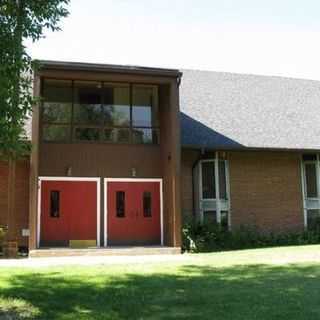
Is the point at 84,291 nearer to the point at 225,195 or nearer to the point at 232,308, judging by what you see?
the point at 232,308

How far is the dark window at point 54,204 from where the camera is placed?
18016mm

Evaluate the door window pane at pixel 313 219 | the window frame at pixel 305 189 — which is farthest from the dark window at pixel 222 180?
the door window pane at pixel 313 219

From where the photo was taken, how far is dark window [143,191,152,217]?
18.9 metres

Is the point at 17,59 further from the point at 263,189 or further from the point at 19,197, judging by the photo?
the point at 263,189

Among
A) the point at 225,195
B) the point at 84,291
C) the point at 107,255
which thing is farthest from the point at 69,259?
the point at 225,195

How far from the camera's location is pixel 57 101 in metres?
18.5

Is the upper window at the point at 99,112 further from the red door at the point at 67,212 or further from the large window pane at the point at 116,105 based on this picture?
the red door at the point at 67,212

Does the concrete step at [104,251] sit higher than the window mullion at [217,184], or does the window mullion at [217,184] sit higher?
the window mullion at [217,184]

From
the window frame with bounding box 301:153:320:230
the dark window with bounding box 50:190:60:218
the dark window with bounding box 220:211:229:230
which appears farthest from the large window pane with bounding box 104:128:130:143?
the window frame with bounding box 301:153:320:230

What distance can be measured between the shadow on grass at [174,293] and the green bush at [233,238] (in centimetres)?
542

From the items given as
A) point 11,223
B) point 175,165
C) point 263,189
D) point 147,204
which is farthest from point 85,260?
point 263,189

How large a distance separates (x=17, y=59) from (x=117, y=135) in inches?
454

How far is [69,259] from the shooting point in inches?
593

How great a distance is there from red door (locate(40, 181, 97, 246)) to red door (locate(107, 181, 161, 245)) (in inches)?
25.3
